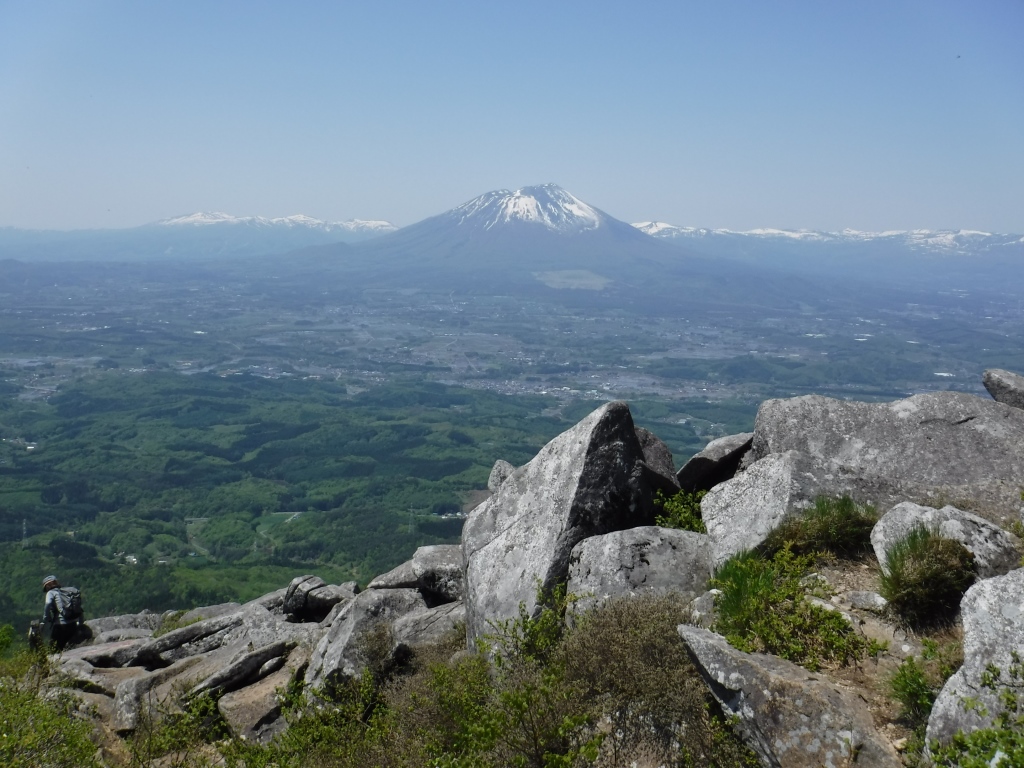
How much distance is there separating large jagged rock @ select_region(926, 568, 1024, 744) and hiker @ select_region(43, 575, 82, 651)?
63.5 ft

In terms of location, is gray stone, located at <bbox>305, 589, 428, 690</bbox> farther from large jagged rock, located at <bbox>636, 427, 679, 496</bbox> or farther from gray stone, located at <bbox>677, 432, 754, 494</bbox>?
gray stone, located at <bbox>677, 432, 754, 494</bbox>

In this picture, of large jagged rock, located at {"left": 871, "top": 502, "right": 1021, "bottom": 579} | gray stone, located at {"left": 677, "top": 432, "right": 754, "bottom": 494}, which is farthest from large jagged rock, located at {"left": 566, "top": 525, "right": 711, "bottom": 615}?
gray stone, located at {"left": 677, "top": 432, "right": 754, "bottom": 494}

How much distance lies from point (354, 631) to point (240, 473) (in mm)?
113305

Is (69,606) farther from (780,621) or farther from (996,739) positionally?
(996,739)

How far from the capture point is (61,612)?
1719cm

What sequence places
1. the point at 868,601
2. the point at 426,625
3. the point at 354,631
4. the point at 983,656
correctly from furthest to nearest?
1. the point at 426,625
2. the point at 354,631
3. the point at 868,601
4. the point at 983,656

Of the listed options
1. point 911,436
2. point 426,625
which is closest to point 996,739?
point 426,625

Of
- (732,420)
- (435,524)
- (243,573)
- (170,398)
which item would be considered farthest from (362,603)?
(170,398)

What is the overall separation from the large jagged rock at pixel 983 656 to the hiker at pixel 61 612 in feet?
63.5

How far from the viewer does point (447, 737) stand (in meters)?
7.62

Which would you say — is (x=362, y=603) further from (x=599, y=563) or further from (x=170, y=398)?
(x=170, y=398)

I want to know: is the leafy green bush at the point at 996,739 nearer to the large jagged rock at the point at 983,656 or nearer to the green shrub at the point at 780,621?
the large jagged rock at the point at 983,656

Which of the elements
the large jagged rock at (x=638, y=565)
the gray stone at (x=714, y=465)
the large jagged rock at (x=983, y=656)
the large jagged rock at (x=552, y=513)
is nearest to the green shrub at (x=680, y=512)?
the large jagged rock at (x=552, y=513)

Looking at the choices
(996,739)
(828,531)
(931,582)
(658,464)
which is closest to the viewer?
(996,739)
